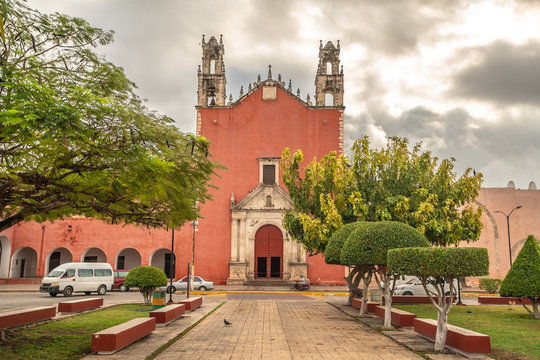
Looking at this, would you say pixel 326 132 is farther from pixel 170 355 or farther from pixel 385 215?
pixel 170 355

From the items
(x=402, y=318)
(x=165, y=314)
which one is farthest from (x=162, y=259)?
(x=402, y=318)

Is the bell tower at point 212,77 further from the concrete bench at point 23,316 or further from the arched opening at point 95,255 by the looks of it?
the concrete bench at point 23,316

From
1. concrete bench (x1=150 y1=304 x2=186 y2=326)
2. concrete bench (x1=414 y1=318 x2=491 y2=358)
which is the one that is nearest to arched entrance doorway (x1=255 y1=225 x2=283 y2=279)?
concrete bench (x1=150 y1=304 x2=186 y2=326)

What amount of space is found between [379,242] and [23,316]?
9.69 meters

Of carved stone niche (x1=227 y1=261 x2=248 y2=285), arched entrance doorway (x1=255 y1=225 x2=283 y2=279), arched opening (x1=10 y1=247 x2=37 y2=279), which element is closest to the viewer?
carved stone niche (x1=227 y1=261 x2=248 y2=285)

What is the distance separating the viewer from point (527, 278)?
14109 millimetres

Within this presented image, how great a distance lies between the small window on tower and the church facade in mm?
69

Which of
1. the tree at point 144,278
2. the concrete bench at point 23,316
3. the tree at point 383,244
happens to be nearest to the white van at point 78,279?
the tree at point 144,278

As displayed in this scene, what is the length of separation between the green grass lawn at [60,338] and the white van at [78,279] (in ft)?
31.0

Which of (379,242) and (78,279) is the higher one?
(379,242)

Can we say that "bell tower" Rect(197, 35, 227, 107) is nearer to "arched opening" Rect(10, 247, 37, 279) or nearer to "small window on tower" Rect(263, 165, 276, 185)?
"small window on tower" Rect(263, 165, 276, 185)

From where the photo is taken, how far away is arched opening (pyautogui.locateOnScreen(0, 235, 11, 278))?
30875 mm

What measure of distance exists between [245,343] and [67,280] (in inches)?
647

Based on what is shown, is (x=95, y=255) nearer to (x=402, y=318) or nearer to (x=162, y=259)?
(x=162, y=259)
